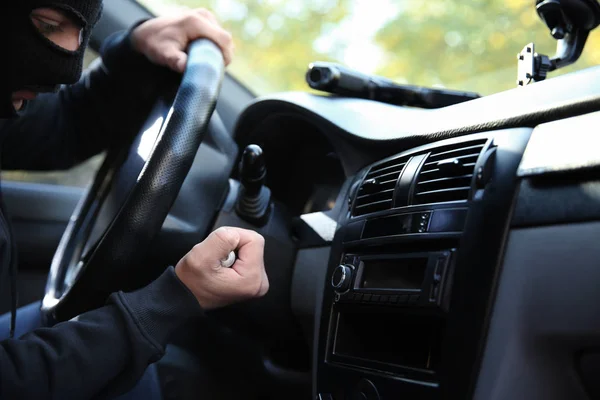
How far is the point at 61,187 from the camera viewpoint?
6.17ft

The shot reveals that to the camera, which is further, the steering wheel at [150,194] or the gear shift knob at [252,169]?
the gear shift knob at [252,169]

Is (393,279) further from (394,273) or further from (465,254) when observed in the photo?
(465,254)

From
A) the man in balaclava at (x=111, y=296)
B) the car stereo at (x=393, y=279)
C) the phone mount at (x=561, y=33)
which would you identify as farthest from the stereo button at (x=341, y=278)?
the phone mount at (x=561, y=33)

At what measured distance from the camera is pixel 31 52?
3.15 feet

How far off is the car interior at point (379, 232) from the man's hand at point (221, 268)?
0.33ft

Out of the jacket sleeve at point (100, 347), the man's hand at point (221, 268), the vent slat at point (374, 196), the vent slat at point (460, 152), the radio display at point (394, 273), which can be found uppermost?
the vent slat at point (460, 152)

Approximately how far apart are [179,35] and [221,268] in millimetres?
582

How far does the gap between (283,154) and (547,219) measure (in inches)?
31.6

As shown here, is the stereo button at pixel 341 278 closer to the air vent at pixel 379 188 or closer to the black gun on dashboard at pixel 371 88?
the air vent at pixel 379 188

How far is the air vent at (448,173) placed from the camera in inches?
32.1

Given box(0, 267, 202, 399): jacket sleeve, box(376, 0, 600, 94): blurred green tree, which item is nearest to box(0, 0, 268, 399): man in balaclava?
box(0, 267, 202, 399): jacket sleeve

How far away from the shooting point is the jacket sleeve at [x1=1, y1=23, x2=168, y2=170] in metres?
1.42

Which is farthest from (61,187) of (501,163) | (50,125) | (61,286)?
(501,163)

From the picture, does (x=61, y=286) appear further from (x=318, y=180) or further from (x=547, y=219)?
(x=547, y=219)
